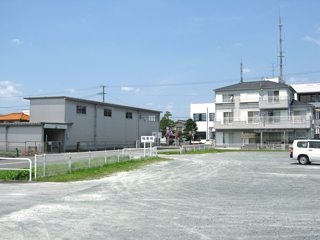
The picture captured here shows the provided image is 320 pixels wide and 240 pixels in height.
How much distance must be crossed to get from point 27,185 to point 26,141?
21.9 m

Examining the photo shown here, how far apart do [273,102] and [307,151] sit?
2660 cm

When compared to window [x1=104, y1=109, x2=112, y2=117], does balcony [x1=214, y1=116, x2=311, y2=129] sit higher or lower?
lower

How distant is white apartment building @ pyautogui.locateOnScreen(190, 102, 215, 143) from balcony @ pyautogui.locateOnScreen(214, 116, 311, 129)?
23108 millimetres

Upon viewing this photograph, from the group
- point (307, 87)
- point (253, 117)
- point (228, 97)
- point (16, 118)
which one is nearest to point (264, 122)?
point (253, 117)

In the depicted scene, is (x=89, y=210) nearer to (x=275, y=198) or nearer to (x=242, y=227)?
(x=242, y=227)

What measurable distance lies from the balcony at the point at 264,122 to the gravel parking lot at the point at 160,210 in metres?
33.8

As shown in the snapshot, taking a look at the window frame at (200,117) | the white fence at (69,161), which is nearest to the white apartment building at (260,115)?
the window frame at (200,117)

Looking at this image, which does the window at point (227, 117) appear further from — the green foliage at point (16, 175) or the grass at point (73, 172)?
the green foliage at point (16, 175)

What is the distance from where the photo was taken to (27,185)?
11.4m

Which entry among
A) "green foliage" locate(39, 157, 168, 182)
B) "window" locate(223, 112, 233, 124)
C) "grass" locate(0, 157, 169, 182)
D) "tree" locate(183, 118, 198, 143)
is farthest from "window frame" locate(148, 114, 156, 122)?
"grass" locate(0, 157, 169, 182)

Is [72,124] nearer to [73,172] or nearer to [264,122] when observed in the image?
[73,172]

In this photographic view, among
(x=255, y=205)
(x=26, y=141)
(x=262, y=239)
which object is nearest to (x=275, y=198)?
(x=255, y=205)

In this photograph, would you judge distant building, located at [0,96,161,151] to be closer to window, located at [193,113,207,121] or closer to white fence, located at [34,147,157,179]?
white fence, located at [34,147,157,179]

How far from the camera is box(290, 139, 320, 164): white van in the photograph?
19234 mm
